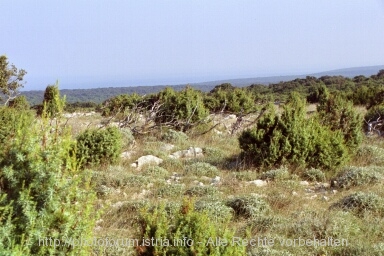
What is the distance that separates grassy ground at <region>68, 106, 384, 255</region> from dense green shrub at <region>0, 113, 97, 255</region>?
238mm

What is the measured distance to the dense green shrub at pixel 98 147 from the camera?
7238 millimetres

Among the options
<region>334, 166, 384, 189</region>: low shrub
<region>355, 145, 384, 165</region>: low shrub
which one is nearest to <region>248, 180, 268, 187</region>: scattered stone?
<region>334, 166, 384, 189</region>: low shrub

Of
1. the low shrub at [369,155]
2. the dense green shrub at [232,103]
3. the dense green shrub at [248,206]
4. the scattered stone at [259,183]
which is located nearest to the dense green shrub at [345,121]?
the low shrub at [369,155]

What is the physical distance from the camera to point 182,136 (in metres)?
10.1

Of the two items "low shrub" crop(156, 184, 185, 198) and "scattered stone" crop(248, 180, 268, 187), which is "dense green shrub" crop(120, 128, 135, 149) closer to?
"low shrub" crop(156, 184, 185, 198)

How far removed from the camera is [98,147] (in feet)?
23.9

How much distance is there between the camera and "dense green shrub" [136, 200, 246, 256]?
2762 mm

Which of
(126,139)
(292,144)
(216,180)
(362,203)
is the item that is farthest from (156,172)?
(362,203)

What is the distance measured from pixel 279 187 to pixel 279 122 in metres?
1.95

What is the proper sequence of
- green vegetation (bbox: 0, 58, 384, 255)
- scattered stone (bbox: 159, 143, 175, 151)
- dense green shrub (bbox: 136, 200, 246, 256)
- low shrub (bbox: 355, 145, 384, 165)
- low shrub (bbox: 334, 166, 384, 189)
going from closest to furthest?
dense green shrub (bbox: 136, 200, 246, 256) < green vegetation (bbox: 0, 58, 384, 255) < low shrub (bbox: 334, 166, 384, 189) < low shrub (bbox: 355, 145, 384, 165) < scattered stone (bbox: 159, 143, 175, 151)

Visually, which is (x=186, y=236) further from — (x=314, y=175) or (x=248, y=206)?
(x=314, y=175)

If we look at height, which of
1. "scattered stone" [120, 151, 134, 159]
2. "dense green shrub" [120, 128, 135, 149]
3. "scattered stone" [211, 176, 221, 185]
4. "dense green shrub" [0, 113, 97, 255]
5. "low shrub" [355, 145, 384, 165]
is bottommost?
"low shrub" [355, 145, 384, 165]

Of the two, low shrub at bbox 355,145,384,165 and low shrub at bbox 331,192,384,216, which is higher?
low shrub at bbox 331,192,384,216

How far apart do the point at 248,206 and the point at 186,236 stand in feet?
6.78
